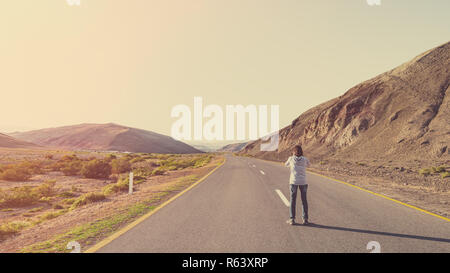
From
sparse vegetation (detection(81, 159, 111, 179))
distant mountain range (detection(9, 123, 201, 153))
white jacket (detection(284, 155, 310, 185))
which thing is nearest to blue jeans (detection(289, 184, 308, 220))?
white jacket (detection(284, 155, 310, 185))

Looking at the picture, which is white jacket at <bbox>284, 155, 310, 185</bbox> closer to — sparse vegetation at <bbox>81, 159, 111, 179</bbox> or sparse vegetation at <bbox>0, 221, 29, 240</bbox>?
sparse vegetation at <bbox>0, 221, 29, 240</bbox>

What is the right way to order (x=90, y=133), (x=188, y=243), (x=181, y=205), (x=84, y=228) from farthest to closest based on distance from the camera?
(x=90, y=133) → (x=181, y=205) → (x=84, y=228) → (x=188, y=243)

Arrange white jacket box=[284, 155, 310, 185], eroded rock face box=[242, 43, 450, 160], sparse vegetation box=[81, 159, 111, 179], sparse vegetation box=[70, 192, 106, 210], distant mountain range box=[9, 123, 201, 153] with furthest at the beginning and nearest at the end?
distant mountain range box=[9, 123, 201, 153]
eroded rock face box=[242, 43, 450, 160]
sparse vegetation box=[81, 159, 111, 179]
sparse vegetation box=[70, 192, 106, 210]
white jacket box=[284, 155, 310, 185]

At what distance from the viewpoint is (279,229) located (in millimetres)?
5371

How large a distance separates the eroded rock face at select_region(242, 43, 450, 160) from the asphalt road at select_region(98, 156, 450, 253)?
89.2ft

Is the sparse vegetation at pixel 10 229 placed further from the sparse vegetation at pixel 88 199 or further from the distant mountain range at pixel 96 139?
the distant mountain range at pixel 96 139

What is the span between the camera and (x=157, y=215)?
662cm

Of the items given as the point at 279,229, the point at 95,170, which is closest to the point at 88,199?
the point at 279,229


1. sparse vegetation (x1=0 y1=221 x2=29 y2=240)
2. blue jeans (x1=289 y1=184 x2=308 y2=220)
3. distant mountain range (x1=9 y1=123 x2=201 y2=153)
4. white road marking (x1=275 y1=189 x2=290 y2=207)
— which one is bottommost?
sparse vegetation (x1=0 y1=221 x2=29 y2=240)

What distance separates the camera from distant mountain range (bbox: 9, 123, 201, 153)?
407 feet
